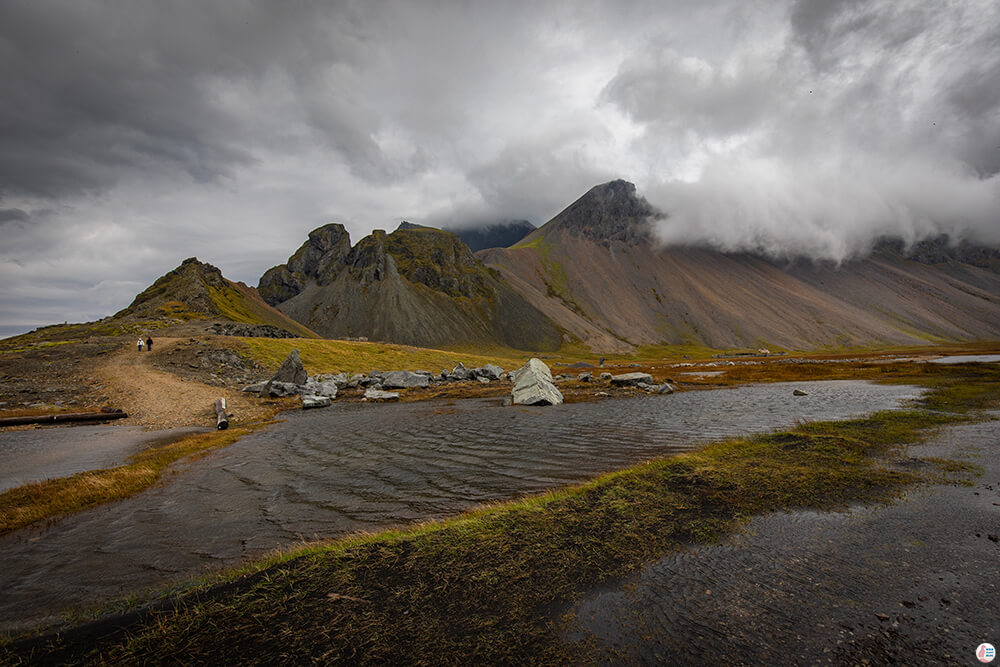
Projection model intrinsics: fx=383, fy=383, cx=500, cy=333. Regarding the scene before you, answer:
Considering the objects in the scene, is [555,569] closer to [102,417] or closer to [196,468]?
[196,468]

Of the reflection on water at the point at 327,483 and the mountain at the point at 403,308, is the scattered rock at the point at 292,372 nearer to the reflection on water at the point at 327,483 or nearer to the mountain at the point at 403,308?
the reflection on water at the point at 327,483

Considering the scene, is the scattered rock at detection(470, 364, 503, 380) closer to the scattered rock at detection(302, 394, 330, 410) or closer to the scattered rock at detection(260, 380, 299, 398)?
the scattered rock at detection(260, 380, 299, 398)

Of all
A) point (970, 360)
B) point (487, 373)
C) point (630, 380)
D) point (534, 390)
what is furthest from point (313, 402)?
point (970, 360)

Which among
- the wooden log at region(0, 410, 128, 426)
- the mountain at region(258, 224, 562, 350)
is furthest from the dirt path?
the mountain at region(258, 224, 562, 350)

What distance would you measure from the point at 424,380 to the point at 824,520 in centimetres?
4934

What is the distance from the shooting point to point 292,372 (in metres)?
46.0

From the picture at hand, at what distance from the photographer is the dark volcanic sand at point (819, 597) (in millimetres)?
4801

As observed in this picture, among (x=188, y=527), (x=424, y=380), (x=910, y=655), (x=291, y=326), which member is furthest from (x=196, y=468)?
(x=291, y=326)

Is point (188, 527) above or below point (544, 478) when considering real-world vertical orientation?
above

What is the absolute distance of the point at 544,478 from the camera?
14.4 m

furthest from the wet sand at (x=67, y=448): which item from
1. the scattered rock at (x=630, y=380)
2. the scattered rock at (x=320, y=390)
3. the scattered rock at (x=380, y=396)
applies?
the scattered rock at (x=630, y=380)

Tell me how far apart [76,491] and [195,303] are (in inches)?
4713

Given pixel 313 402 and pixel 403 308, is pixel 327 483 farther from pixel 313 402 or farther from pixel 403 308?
pixel 403 308

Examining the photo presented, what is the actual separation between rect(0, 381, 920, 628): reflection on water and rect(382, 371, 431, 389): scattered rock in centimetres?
2071
